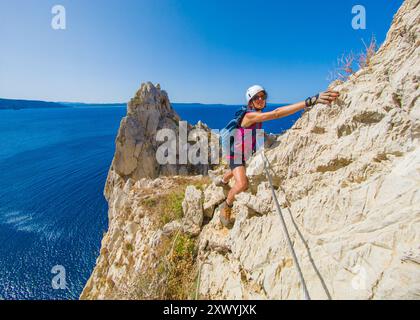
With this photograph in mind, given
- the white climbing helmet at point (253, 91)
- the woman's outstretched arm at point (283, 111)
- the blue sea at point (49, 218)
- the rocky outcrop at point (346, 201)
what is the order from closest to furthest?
the rocky outcrop at point (346, 201)
the woman's outstretched arm at point (283, 111)
the white climbing helmet at point (253, 91)
the blue sea at point (49, 218)


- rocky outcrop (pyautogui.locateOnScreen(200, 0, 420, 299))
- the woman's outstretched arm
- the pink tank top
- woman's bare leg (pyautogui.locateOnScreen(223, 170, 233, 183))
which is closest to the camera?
rocky outcrop (pyautogui.locateOnScreen(200, 0, 420, 299))

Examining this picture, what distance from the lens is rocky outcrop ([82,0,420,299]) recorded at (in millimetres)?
3391

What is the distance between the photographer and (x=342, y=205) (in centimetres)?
413

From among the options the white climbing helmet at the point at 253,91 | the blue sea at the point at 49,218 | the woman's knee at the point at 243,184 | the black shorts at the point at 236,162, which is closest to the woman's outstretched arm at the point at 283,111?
the white climbing helmet at the point at 253,91

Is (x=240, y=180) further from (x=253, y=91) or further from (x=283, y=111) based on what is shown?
(x=253, y=91)

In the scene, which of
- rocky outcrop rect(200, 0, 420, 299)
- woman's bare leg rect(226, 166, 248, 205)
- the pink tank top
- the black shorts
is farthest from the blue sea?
woman's bare leg rect(226, 166, 248, 205)

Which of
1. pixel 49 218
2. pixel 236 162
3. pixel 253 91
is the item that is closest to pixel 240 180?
pixel 236 162

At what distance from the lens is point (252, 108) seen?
5559 mm

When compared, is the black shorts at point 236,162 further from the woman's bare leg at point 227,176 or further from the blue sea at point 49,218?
the blue sea at point 49,218

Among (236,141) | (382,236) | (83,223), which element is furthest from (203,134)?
(382,236)

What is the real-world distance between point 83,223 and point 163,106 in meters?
30.6

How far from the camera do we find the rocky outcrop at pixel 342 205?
11.1 ft

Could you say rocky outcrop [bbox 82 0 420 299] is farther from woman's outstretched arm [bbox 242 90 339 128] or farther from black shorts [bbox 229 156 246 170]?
woman's outstretched arm [bbox 242 90 339 128]

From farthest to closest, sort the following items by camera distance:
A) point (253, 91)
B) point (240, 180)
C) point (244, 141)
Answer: point (240, 180) < point (244, 141) < point (253, 91)
